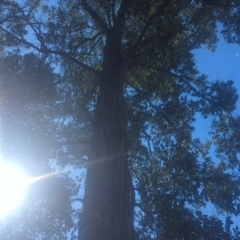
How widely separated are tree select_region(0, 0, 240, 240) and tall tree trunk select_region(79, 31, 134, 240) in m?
0.04

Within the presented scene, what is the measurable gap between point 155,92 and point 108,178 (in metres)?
5.33

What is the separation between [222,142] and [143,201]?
3.19 meters

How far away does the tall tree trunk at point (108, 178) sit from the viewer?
6.44 metres

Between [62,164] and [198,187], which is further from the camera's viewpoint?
[62,164]

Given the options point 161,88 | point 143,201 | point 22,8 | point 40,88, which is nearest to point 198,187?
point 143,201

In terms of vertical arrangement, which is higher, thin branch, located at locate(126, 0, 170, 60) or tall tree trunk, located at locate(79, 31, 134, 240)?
thin branch, located at locate(126, 0, 170, 60)

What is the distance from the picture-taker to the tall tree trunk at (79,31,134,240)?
6.44 m

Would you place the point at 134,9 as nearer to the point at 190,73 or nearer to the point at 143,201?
the point at 190,73

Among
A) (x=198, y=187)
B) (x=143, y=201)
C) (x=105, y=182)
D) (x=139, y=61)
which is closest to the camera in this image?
(x=105, y=182)

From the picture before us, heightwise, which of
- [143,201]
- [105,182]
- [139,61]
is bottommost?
[105,182]

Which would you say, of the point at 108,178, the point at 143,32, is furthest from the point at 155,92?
the point at 108,178

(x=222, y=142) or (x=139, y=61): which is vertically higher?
(x=139, y=61)

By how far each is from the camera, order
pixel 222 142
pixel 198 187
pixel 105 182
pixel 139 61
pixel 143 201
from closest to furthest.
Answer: pixel 105 182 < pixel 143 201 < pixel 198 187 < pixel 139 61 < pixel 222 142

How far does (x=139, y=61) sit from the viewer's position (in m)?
10.8
